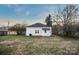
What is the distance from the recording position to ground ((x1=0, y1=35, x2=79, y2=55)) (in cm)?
361

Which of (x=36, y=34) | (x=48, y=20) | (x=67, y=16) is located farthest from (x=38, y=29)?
(x=67, y=16)

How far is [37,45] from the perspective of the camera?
11.9ft

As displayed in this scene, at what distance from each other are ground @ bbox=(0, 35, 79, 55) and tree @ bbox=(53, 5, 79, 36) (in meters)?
0.15

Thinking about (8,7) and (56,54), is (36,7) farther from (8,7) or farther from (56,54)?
(56,54)

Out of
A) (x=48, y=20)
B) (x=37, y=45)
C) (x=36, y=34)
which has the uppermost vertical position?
(x=48, y=20)

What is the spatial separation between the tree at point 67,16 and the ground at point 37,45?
151 mm

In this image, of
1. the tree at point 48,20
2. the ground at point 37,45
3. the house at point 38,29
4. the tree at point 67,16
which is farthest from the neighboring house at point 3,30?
the tree at point 67,16

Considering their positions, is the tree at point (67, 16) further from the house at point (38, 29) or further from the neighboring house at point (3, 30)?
the neighboring house at point (3, 30)

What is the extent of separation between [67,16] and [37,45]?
57cm

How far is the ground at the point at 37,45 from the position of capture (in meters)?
3.61

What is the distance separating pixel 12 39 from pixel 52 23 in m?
0.59

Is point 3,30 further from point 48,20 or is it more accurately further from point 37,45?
point 48,20

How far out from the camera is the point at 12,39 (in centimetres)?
363
